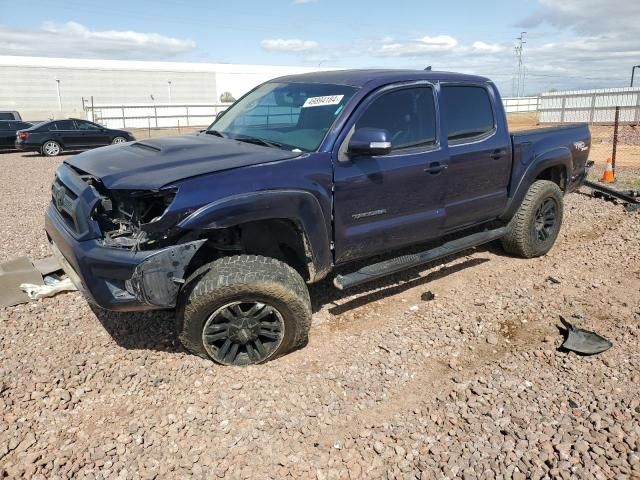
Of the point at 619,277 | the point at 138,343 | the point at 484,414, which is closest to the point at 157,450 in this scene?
the point at 138,343

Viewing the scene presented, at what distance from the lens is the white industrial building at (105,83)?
48188 mm

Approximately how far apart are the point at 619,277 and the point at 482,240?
4.73ft

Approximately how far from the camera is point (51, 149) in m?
18.3

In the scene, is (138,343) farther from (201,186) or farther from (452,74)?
(452,74)

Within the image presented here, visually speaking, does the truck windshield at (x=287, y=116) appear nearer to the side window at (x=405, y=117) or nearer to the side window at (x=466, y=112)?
the side window at (x=405, y=117)

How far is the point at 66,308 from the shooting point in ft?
14.0

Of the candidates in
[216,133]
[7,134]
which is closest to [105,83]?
[7,134]

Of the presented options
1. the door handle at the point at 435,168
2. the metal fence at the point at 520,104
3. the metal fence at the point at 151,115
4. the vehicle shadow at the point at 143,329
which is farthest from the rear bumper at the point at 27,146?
the metal fence at the point at 520,104

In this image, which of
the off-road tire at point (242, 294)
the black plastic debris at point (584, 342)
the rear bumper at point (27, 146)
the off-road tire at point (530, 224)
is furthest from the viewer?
the rear bumper at point (27, 146)

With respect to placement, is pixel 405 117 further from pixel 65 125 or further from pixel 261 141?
pixel 65 125

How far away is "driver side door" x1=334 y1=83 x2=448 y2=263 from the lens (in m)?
3.70

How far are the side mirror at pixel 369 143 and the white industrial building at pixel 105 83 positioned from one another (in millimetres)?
42069

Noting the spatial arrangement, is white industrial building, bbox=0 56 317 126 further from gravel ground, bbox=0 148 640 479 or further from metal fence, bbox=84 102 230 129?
gravel ground, bbox=0 148 640 479

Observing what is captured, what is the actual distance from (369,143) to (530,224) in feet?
8.98
